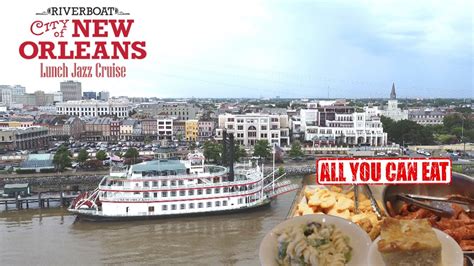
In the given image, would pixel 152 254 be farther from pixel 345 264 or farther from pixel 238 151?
pixel 238 151

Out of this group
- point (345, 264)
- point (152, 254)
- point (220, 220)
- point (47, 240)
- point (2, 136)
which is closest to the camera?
point (345, 264)

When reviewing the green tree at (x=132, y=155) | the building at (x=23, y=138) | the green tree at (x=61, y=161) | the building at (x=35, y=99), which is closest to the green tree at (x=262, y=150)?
the green tree at (x=132, y=155)

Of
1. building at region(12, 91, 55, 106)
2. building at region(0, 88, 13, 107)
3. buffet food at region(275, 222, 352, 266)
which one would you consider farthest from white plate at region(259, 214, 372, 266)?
building at region(0, 88, 13, 107)

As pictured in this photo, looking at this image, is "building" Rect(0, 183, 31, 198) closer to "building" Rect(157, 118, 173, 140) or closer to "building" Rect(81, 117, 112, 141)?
"building" Rect(157, 118, 173, 140)

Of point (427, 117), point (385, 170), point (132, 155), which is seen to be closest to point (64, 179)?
point (132, 155)

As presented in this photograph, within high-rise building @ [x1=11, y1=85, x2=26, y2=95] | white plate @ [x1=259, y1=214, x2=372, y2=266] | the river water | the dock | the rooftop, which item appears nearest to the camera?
white plate @ [x1=259, y1=214, x2=372, y2=266]

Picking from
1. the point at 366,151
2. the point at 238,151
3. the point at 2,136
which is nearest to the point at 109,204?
the point at 238,151
